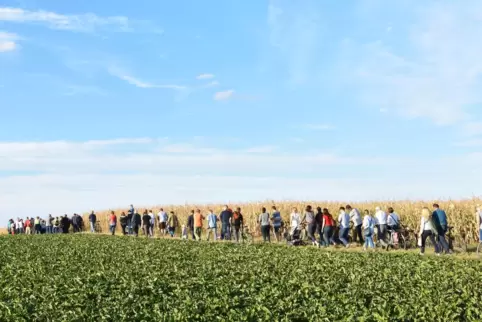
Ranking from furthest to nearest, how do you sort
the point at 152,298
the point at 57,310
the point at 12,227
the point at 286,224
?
the point at 12,227, the point at 286,224, the point at 152,298, the point at 57,310

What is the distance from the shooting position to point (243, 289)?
15008mm

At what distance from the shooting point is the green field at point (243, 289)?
12.7m

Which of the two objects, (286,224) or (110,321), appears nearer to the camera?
(110,321)

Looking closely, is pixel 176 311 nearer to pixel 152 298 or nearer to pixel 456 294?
pixel 152 298

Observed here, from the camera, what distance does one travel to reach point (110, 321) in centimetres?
1216

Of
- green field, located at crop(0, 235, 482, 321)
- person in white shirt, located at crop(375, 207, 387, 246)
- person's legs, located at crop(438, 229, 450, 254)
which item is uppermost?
person in white shirt, located at crop(375, 207, 387, 246)

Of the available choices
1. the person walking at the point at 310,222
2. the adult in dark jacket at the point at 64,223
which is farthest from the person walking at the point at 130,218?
the person walking at the point at 310,222

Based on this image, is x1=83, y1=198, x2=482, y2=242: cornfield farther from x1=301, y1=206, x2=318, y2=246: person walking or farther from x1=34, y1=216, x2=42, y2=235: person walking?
x1=34, y1=216, x2=42, y2=235: person walking

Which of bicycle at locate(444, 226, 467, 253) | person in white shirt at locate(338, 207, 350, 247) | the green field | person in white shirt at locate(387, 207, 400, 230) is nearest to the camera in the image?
the green field

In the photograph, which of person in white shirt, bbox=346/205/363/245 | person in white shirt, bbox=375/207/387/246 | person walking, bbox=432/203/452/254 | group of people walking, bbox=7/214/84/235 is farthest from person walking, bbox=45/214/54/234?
person walking, bbox=432/203/452/254

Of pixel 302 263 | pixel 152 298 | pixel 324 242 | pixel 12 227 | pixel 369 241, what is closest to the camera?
pixel 152 298

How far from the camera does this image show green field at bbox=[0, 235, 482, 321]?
12.7 m

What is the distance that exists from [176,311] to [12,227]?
231 ft

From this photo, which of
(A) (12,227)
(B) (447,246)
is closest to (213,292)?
(B) (447,246)
